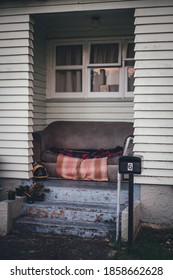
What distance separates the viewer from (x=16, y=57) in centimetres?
687

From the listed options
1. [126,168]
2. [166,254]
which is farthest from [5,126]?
[166,254]

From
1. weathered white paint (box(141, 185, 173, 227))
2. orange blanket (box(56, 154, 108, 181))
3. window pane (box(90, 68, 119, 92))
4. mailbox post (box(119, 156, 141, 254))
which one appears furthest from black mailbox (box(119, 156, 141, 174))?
window pane (box(90, 68, 119, 92))

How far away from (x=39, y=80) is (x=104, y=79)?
1.49 meters

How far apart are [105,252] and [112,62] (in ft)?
15.9

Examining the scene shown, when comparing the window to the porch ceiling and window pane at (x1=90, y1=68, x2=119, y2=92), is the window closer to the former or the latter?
window pane at (x1=90, y1=68, x2=119, y2=92)

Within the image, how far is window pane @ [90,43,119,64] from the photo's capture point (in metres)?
8.74

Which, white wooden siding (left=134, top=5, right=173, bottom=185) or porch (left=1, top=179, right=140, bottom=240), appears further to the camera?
white wooden siding (left=134, top=5, right=173, bottom=185)

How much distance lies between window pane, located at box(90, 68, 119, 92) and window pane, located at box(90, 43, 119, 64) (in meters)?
0.20

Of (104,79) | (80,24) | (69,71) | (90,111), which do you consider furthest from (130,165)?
(80,24)

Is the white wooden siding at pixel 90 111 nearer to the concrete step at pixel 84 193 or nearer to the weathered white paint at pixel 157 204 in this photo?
the concrete step at pixel 84 193

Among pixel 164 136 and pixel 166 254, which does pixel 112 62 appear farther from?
pixel 166 254

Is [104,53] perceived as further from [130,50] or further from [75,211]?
[75,211]

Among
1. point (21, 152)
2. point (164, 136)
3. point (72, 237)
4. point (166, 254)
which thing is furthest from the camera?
point (21, 152)

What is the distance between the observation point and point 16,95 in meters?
6.90
